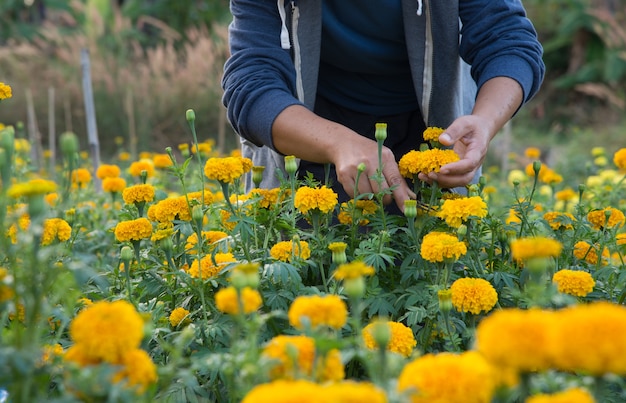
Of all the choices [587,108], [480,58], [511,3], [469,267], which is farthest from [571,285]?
[587,108]

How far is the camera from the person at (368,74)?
5.31 ft

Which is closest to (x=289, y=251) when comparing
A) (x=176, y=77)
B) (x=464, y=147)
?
(x=464, y=147)

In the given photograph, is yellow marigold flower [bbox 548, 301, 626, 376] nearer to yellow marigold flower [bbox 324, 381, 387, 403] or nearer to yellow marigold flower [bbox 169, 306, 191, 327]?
yellow marigold flower [bbox 324, 381, 387, 403]

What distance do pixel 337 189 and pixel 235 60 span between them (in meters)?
0.50

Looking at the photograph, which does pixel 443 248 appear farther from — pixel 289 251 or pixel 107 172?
pixel 107 172

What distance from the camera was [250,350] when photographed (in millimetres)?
780

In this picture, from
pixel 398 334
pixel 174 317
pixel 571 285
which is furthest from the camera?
pixel 174 317

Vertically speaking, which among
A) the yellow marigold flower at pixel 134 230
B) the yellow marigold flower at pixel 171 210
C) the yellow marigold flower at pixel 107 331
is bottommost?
the yellow marigold flower at pixel 134 230

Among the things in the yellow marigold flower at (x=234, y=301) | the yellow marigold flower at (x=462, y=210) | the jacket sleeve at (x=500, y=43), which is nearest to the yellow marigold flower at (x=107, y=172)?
the jacket sleeve at (x=500, y=43)

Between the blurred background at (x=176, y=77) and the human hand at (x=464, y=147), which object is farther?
the blurred background at (x=176, y=77)

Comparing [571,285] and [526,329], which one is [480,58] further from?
[526,329]

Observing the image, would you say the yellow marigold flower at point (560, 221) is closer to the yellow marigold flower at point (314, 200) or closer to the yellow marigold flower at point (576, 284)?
the yellow marigold flower at point (576, 284)

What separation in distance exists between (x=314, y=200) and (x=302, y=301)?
1.76 ft

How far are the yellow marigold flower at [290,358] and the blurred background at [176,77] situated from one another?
3.47 meters
